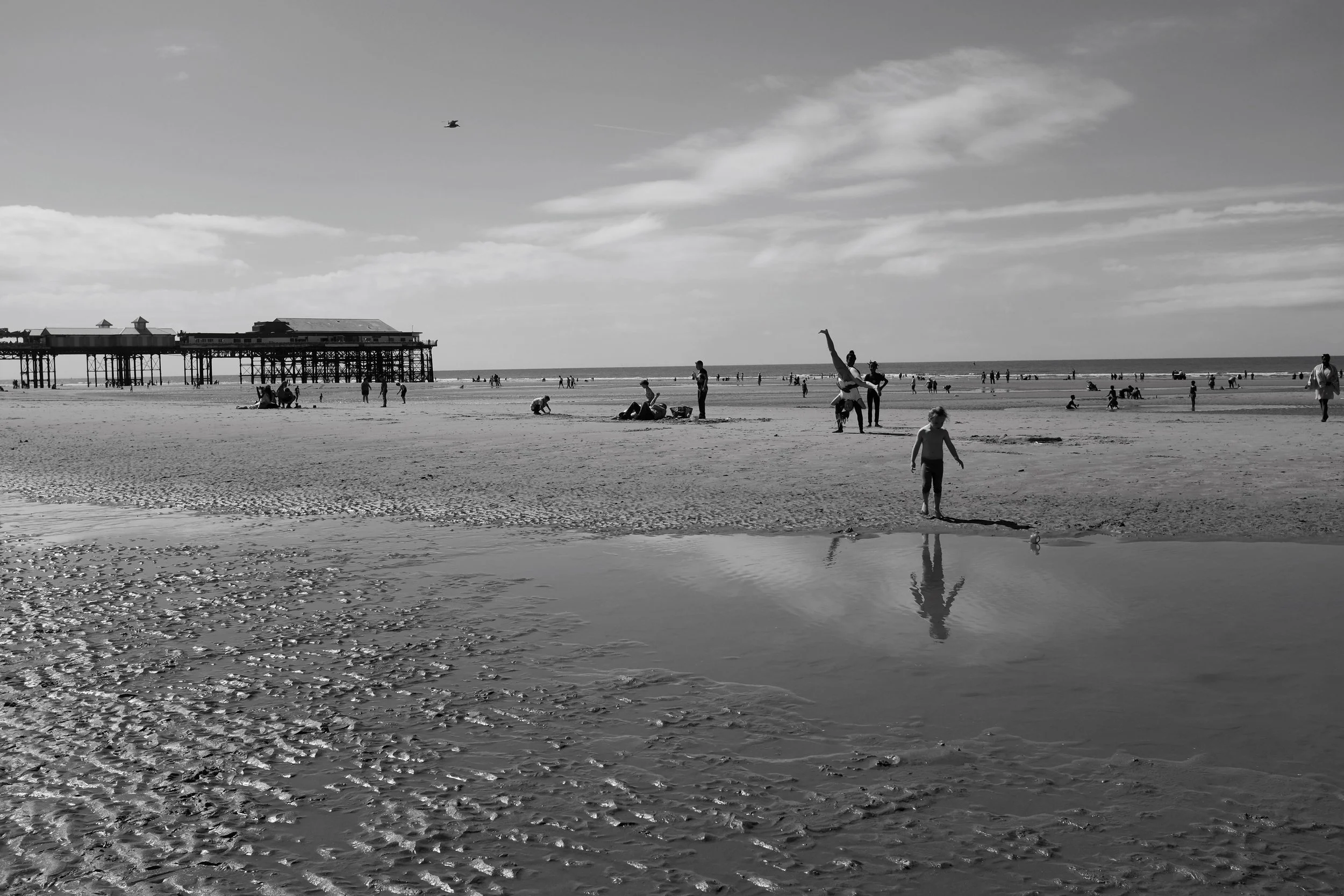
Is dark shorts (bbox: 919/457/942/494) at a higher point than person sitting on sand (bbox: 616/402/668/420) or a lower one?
lower

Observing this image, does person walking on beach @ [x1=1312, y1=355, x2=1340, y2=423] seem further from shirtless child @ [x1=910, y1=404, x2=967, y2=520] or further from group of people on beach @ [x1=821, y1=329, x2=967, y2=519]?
shirtless child @ [x1=910, y1=404, x2=967, y2=520]

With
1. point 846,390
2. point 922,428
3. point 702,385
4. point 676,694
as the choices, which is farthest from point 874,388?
point 676,694

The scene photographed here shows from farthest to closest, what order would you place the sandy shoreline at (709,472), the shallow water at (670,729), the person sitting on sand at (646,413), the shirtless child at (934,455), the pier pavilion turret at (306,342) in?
the pier pavilion turret at (306,342), the person sitting on sand at (646,413), the sandy shoreline at (709,472), the shirtless child at (934,455), the shallow water at (670,729)

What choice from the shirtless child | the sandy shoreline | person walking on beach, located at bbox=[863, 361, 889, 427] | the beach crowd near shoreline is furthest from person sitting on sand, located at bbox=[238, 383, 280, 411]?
the shirtless child

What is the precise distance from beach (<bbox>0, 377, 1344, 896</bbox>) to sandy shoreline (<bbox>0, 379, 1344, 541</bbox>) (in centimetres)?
19

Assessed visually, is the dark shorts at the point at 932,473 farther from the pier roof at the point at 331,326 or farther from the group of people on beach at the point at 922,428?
the pier roof at the point at 331,326

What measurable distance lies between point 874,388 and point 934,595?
1595 cm

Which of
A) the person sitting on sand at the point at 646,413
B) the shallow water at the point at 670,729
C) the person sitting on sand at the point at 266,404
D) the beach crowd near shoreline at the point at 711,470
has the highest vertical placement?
the person sitting on sand at the point at 266,404

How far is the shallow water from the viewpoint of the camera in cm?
366

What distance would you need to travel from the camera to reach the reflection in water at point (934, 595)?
6965 mm

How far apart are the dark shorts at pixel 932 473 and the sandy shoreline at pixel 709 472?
0.47 m

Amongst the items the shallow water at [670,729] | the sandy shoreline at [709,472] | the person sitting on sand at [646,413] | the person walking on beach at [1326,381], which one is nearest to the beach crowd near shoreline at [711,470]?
the sandy shoreline at [709,472]

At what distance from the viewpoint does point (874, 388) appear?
2339 centimetres

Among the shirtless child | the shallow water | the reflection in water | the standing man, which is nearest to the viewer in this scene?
the shallow water
